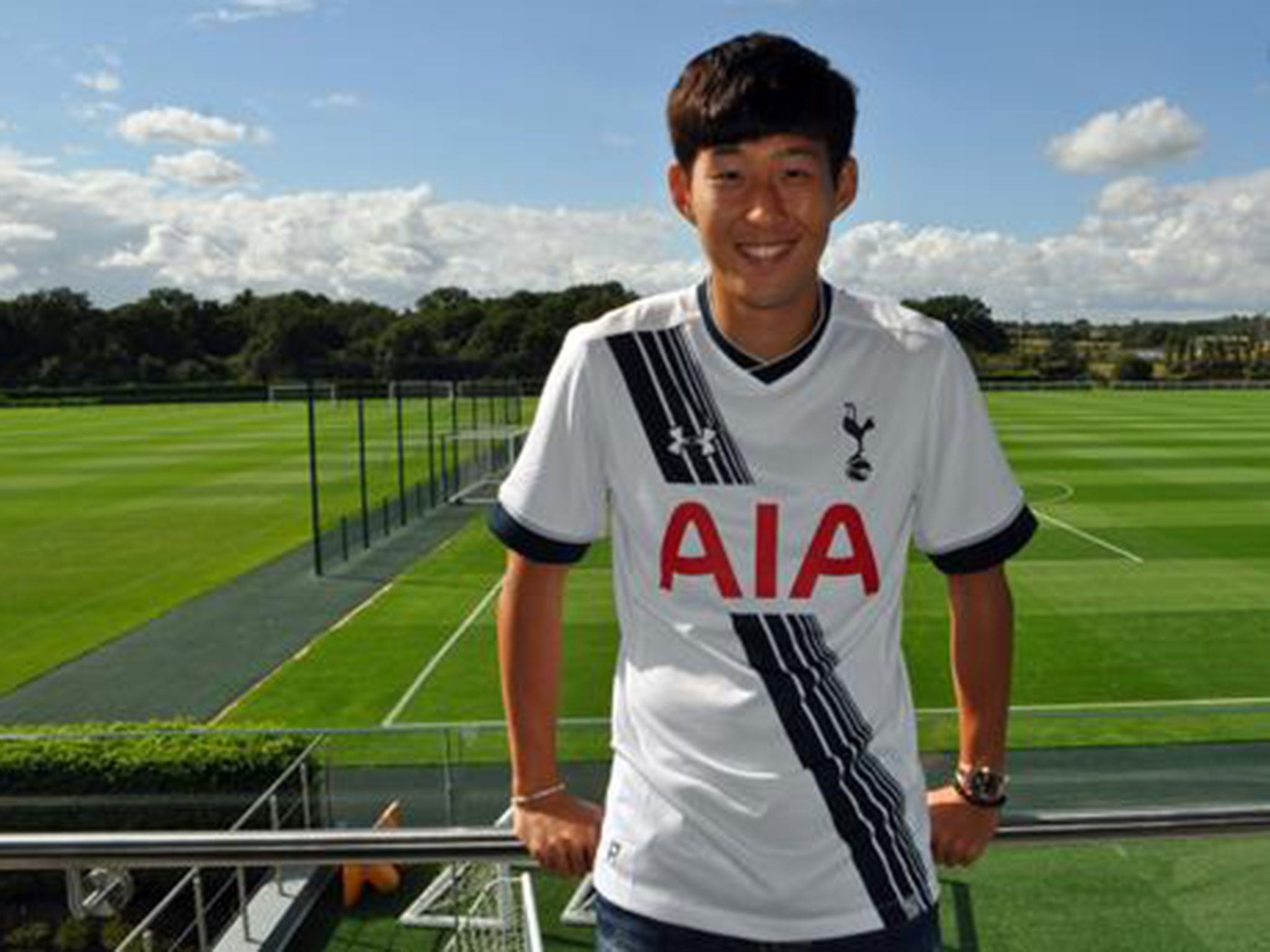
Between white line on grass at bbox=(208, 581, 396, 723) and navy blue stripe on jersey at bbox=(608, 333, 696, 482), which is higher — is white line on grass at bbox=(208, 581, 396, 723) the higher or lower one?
the lower one

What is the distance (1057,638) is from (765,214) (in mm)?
17887

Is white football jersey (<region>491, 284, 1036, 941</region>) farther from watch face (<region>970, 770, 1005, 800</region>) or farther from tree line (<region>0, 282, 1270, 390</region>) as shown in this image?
tree line (<region>0, 282, 1270, 390</region>)

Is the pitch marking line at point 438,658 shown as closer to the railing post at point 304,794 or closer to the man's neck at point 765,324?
the railing post at point 304,794

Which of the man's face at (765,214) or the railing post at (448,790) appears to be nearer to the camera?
the man's face at (765,214)

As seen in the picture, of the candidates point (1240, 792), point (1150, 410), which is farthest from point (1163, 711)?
point (1150, 410)

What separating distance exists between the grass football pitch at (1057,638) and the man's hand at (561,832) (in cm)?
514

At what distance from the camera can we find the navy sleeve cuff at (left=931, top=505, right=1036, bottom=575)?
227 centimetres

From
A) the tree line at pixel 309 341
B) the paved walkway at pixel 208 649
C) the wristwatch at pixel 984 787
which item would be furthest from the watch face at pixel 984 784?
the tree line at pixel 309 341

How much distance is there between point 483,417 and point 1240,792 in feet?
138

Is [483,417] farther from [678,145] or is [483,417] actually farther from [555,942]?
[678,145]

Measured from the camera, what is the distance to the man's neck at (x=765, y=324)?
2270 mm

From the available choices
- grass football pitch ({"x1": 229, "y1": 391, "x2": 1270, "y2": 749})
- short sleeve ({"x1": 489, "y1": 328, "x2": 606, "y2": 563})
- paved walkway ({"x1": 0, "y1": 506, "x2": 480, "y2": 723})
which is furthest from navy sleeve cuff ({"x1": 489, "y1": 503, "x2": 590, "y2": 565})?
paved walkway ({"x1": 0, "y1": 506, "x2": 480, "y2": 723})

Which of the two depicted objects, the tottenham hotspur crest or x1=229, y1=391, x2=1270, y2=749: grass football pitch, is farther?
x1=229, y1=391, x2=1270, y2=749: grass football pitch

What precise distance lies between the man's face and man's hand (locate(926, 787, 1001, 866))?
44.1 inches
